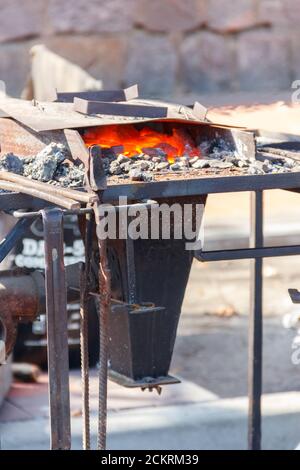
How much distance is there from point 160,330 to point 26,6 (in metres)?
4.58

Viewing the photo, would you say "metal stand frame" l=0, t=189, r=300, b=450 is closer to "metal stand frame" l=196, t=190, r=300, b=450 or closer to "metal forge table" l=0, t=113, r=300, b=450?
"metal forge table" l=0, t=113, r=300, b=450

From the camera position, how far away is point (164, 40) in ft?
22.9

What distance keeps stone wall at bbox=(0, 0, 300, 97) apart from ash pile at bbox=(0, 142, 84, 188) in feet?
14.8

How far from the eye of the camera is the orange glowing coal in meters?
2.58

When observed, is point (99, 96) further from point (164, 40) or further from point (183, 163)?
point (164, 40)

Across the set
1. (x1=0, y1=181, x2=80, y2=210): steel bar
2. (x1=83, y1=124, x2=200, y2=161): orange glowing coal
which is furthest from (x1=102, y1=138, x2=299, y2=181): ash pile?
(x1=0, y1=181, x2=80, y2=210): steel bar

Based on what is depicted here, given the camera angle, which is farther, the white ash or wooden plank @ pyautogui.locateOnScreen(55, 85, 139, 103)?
wooden plank @ pyautogui.locateOnScreen(55, 85, 139, 103)

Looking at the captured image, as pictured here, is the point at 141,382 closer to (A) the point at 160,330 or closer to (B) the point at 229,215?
(A) the point at 160,330

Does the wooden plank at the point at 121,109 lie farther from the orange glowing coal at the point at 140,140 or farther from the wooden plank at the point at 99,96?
the wooden plank at the point at 99,96

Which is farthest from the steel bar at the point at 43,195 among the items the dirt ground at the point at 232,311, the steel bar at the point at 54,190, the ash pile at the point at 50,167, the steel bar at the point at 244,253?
the dirt ground at the point at 232,311

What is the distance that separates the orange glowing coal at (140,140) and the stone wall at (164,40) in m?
4.27

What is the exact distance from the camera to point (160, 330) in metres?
2.68

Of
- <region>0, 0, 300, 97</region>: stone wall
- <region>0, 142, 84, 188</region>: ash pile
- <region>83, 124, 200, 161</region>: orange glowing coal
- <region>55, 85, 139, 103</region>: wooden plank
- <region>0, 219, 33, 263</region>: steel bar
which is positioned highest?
<region>0, 0, 300, 97</region>: stone wall
